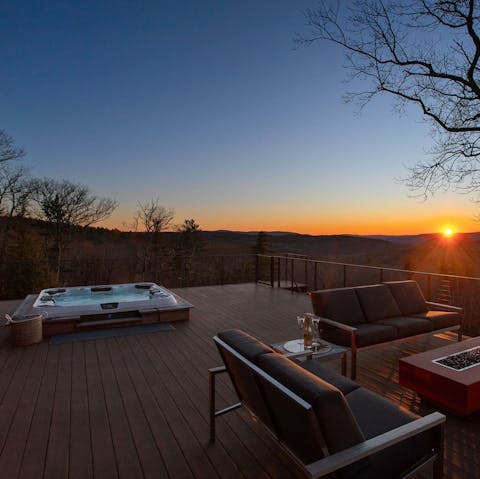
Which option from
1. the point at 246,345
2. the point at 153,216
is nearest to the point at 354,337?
the point at 246,345

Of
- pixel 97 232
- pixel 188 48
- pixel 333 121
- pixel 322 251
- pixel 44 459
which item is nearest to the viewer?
pixel 44 459

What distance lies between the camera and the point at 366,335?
128 inches

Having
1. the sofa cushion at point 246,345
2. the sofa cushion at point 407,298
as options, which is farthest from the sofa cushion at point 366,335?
the sofa cushion at point 246,345

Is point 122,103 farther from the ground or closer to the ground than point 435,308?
farther from the ground

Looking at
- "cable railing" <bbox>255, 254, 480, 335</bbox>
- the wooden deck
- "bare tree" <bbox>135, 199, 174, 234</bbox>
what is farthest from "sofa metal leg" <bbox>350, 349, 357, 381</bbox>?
"bare tree" <bbox>135, 199, 174, 234</bbox>

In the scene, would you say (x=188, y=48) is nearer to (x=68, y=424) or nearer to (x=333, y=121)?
(x=333, y=121)

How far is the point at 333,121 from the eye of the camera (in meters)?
7.27

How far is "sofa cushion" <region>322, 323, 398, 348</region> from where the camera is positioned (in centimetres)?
324

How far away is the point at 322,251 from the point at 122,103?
15.6 metres

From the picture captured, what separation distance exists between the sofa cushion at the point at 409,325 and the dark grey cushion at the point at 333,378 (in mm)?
1581

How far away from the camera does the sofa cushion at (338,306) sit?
3.55 m

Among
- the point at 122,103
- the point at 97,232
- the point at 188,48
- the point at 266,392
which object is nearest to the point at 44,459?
the point at 266,392

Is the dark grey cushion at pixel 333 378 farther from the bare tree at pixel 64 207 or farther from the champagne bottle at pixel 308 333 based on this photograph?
the bare tree at pixel 64 207

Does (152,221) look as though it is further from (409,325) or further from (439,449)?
(439,449)
